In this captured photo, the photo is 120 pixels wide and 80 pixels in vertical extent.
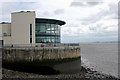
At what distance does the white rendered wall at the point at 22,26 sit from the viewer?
30781 mm

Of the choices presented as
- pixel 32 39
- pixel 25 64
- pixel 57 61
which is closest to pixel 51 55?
pixel 57 61

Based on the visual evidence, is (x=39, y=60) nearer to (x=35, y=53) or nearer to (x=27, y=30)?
(x=35, y=53)

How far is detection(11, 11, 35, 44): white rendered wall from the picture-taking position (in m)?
30.8

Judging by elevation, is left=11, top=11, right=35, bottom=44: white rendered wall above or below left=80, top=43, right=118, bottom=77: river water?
above

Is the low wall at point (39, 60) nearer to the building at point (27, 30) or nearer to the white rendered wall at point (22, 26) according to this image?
the white rendered wall at point (22, 26)

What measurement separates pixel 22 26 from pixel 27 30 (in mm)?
1783

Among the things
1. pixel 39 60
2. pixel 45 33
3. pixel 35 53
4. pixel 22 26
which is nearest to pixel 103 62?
pixel 45 33

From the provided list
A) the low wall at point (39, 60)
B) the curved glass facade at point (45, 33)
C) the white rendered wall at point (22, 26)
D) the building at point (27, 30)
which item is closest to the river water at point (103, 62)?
the low wall at point (39, 60)

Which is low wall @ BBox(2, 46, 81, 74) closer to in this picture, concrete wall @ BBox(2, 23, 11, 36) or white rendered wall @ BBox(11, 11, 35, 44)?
white rendered wall @ BBox(11, 11, 35, 44)

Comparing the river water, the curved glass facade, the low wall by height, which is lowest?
the river water

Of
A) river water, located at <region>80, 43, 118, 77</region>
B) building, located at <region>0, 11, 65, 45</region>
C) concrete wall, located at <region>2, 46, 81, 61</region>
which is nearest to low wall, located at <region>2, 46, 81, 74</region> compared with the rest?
concrete wall, located at <region>2, 46, 81, 61</region>

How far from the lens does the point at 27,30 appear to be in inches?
1211

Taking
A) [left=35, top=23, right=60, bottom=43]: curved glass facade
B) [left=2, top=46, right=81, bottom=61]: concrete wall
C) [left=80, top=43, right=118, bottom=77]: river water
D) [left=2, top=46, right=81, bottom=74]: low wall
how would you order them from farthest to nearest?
[left=35, top=23, right=60, bottom=43]: curved glass facade, [left=80, top=43, right=118, bottom=77]: river water, [left=2, top=46, right=81, bottom=61]: concrete wall, [left=2, top=46, right=81, bottom=74]: low wall

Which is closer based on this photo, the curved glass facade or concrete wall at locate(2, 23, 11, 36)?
concrete wall at locate(2, 23, 11, 36)
